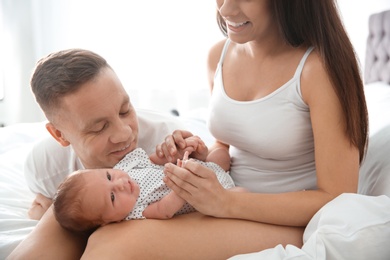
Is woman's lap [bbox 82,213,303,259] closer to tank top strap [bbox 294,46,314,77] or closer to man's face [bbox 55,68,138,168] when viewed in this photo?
man's face [bbox 55,68,138,168]

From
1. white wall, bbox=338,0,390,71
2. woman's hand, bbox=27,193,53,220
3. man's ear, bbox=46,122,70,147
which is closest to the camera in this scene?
man's ear, bbox=46,122,70,147

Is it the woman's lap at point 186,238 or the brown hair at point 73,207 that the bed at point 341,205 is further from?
the brown hair at point 73,207

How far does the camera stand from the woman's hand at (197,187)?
4.17 ft

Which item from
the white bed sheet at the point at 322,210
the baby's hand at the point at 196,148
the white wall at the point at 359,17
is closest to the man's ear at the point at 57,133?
the white bed sheet at the point at 322,210

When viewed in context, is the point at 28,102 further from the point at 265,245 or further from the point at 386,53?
the point at 265,245

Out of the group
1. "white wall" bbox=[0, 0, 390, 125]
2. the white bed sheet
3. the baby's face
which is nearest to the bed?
the white bed sheet

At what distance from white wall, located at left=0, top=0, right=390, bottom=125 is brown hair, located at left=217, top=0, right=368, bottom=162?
2698 mm

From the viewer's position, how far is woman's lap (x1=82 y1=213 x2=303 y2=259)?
1204 mm

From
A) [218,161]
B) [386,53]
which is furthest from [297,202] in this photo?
[386,53]

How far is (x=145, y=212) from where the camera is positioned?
133 cm

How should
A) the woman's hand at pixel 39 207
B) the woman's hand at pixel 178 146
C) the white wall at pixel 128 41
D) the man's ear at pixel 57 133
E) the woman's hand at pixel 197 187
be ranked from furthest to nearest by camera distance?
the white wall at pixel 128 41 → the woman's hand at pixel 39 207 → the man's ear at pixel 57 133 → the woman's hand at pixel 178 146 → the woman's hand at pixel 197 187

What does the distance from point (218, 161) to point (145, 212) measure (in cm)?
40

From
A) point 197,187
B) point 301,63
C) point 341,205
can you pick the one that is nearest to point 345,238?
point 341,205

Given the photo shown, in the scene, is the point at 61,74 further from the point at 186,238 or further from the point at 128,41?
the point at 128,41
